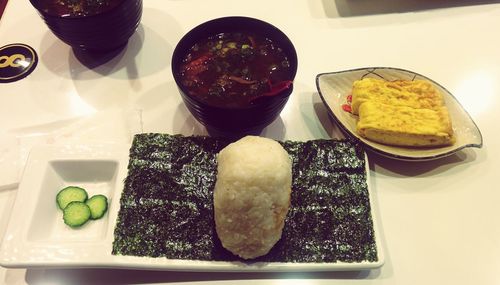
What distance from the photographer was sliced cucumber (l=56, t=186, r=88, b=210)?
1534 millimetres

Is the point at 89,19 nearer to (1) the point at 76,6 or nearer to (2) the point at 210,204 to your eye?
(1) the point at 76,6

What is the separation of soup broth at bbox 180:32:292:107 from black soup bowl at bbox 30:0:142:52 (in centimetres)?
37

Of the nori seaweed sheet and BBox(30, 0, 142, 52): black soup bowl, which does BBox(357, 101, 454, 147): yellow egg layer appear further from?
BBox(30, 0, 142, 52): black soup bowl

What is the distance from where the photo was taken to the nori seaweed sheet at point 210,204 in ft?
4.56

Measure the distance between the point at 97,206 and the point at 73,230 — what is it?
0.11 metres

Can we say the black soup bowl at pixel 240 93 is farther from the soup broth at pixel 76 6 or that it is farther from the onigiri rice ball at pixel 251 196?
the soup broth at pixel 76 6

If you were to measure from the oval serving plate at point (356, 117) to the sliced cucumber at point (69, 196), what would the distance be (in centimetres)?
100

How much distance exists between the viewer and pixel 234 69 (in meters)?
1.61

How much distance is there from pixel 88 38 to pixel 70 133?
0.40 metres

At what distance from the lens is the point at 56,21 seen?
1.68 meters

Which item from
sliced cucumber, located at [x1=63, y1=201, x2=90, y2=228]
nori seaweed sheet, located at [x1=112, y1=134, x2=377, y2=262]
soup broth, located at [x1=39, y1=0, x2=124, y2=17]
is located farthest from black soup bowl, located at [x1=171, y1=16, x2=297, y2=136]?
sliced cucumber, located at [x1=63, y1=201, x2=90, y2=228]

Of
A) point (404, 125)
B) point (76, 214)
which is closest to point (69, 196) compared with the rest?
point (76, 214)

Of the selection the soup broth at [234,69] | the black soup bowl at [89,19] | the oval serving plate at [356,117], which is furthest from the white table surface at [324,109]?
the soup broth at [234,69]

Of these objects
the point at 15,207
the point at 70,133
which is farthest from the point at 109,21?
the point at 15,207
